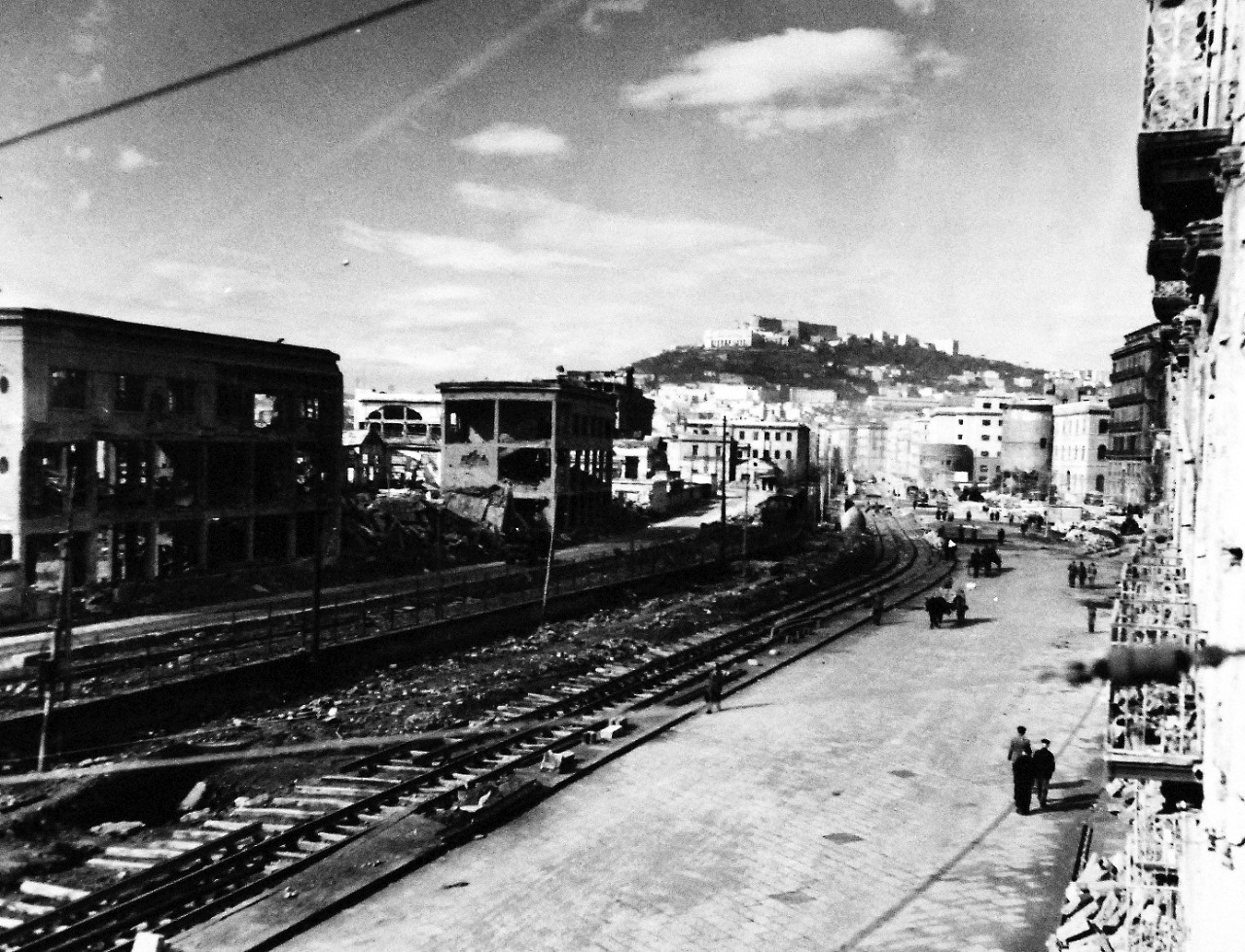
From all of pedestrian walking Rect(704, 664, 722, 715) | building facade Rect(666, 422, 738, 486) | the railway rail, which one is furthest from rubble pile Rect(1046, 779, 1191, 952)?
building facade Rect(666, 422, 738, 486)

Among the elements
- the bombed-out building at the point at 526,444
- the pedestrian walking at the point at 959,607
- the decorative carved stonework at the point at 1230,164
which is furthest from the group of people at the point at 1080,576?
the decorative carved stonework at the point at 1230,164

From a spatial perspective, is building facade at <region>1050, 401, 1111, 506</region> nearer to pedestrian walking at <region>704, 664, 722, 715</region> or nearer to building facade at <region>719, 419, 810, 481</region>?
building facade at <region>719, 419, 810, 481</region>

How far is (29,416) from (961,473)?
11025 cm

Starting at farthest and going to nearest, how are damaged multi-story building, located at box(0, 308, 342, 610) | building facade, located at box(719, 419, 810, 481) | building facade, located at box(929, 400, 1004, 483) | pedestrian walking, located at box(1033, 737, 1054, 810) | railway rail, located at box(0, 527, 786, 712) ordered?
building facade, located at box(929, 400, 1004, 483) < building facade, located at box(719, 419, 810, 481) < damaged multi-story building, located at box(0, 308, 342, 610) < railway rail, located at box(0, 527, 786, 712) < pedestrian walking, located at box(1033, 737, 1054, 810)

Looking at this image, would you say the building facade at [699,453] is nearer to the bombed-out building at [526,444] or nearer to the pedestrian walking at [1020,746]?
the bombed-out building at [526,444]

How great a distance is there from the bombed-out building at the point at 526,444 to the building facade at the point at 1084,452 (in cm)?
5063

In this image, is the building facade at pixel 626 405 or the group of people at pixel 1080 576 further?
the building facade at pixel 626 405

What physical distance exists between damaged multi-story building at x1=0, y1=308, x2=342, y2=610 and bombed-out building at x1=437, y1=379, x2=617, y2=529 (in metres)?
12.3

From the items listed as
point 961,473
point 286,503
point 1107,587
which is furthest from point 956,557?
point 961,473

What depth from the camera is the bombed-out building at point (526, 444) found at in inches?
2217

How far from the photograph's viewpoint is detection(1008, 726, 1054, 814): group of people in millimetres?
16172

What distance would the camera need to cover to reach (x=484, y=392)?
5794cm

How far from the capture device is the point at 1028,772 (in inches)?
637

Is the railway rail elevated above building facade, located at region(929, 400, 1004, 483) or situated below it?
below
